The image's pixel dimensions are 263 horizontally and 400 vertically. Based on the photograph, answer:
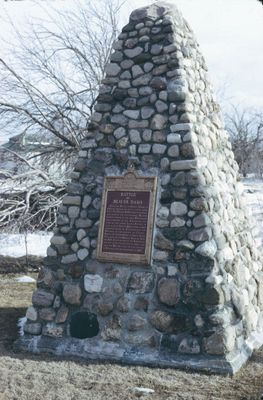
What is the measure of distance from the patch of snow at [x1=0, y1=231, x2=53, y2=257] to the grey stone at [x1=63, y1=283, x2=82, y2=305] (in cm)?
577

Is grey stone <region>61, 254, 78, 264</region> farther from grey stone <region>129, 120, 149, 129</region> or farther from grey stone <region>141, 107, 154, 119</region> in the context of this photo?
grey stone <region>141, 107, 154, 119</region>

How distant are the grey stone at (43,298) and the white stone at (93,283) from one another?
45 cm

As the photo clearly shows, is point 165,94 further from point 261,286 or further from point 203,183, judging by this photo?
point 261,286

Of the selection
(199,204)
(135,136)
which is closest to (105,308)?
(199,204)

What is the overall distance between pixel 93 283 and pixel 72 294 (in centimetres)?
27

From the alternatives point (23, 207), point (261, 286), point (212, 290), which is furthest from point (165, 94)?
point (23, 207)

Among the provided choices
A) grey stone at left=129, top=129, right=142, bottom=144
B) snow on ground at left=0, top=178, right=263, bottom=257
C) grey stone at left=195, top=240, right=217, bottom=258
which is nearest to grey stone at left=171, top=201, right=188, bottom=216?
grey stone at left=195, top=240, right=217, bottom=258

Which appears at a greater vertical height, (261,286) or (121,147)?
(121,147)

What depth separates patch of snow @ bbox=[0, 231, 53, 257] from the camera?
11.8 metres

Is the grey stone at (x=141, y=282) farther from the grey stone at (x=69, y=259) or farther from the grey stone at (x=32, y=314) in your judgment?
the grey stone at (x=32, y=314)

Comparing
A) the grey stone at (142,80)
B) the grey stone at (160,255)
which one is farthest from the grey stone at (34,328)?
the grey stone at (142,80)

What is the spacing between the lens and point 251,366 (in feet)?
17.7

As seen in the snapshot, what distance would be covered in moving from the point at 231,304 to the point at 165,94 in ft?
8.23

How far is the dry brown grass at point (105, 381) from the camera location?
454cm
